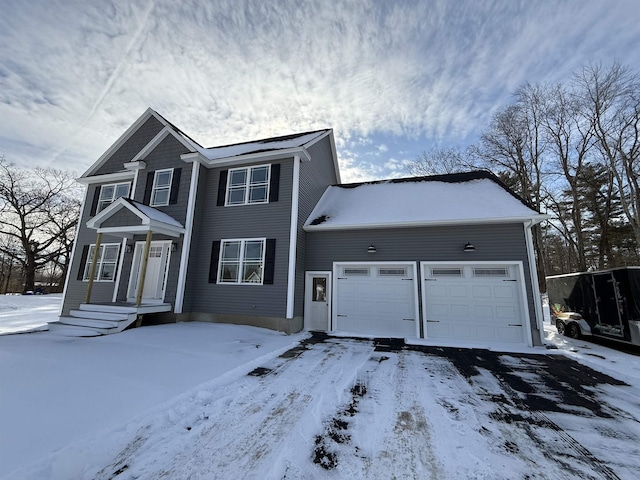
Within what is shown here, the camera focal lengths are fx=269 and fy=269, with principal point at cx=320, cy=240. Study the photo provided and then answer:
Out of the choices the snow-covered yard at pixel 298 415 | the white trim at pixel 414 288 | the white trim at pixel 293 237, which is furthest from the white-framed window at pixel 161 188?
the white trim at pixel 414 288

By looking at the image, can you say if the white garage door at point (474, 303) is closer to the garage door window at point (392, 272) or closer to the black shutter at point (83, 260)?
the garage door window at point (392, 272)

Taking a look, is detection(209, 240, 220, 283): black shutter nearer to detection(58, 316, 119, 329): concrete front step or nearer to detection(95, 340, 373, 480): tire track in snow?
detection(58, 316, 119, 329): concrete front step

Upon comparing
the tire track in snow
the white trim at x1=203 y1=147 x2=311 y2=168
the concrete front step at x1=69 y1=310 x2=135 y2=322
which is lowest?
the tire track in snow

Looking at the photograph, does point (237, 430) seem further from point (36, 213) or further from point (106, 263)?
point (36, 213)

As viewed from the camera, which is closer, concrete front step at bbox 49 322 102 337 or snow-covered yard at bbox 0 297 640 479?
snow-covered yard at bbox 0 297 640 479

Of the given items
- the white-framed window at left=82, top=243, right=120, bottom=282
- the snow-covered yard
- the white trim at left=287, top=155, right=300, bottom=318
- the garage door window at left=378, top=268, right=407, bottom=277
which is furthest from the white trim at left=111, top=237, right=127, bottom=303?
the garage door window at left=378, top=268, right=407, bottom=277

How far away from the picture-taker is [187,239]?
955 cm

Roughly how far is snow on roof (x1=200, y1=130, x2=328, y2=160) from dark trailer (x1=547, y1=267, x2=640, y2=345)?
33.8 ft

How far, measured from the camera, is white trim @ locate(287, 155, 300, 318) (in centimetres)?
866

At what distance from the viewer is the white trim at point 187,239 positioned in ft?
30.1

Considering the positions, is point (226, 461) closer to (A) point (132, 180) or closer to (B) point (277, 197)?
(B) point (277, 197)

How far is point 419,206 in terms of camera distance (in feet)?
31.9

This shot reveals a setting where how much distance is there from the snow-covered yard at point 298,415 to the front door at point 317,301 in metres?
3.37

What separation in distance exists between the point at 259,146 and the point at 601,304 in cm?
1276
